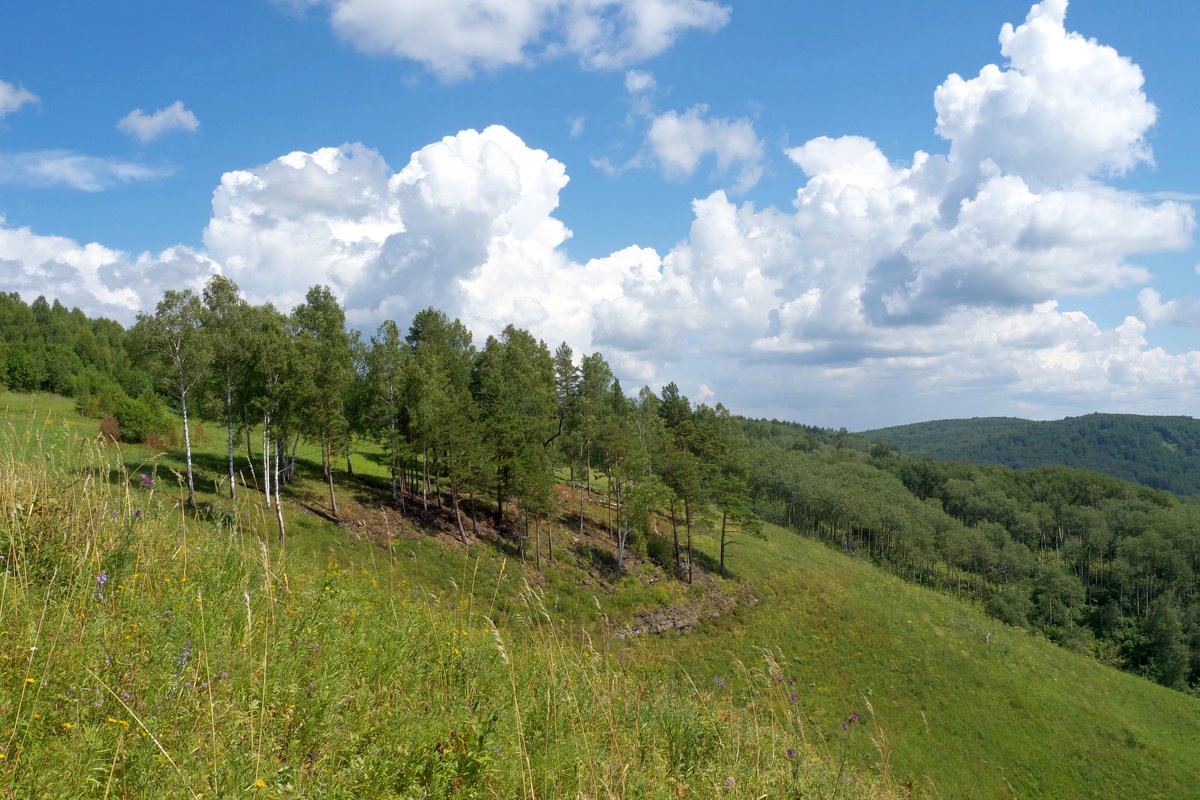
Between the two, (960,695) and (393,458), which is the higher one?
(393,458)

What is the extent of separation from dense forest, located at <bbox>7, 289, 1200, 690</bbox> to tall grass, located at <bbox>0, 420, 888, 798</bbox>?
117 centimetres

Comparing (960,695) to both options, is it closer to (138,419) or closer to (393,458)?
(393,458)

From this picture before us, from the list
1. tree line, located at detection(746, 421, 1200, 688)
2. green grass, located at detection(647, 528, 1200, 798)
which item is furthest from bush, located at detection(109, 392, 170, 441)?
tree line, located at detection(746, 421, 1200, 688)

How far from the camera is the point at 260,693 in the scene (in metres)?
3.53

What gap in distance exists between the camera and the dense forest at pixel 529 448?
26359 millimetres

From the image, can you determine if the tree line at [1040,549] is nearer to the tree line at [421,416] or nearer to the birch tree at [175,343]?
the tree line at [421,416]

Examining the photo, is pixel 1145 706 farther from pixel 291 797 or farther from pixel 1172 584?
pixel 1172 584

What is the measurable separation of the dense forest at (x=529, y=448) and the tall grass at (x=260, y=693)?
1169 mm

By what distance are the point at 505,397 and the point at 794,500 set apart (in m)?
74.2

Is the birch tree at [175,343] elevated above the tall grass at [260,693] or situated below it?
above

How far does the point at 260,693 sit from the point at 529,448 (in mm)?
30025

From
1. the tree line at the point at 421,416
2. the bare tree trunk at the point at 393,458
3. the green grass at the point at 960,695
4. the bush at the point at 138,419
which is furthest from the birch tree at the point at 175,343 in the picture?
the green grass at the point at 960,695

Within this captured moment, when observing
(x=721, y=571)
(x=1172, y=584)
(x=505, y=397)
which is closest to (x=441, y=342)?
(x=505, y=397)

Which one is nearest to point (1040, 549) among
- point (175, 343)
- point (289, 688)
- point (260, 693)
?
point (175, 343)
